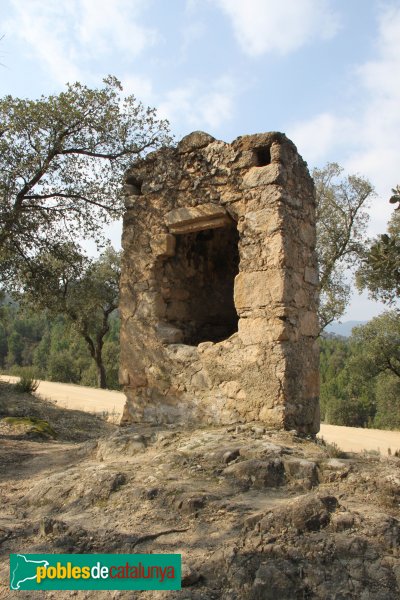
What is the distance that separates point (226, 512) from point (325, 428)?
13.6 m

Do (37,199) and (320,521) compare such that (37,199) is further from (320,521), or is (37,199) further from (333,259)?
(333,259)

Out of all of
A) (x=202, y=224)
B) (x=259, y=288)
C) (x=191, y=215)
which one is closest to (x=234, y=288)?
(x=259, y=288)

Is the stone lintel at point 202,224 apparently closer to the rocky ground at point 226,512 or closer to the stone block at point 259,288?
the stone block at point 259,288

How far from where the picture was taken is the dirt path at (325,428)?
42.2 feet

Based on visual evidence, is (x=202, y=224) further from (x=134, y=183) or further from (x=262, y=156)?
(x=134, y=183)

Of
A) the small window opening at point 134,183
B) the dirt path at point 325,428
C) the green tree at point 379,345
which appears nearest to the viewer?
the small window opening at point 134,183

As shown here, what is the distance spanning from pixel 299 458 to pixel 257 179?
2830 mm

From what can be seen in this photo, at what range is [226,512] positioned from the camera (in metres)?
3.34

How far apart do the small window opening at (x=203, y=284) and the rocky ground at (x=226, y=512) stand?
1678mm

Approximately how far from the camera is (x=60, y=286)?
1007 cm

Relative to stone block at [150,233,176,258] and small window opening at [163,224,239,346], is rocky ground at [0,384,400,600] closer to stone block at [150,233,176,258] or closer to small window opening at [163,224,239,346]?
small window opening at [163,224,239,346]

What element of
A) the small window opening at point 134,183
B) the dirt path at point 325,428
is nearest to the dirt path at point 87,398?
the dirt path at point 325,428

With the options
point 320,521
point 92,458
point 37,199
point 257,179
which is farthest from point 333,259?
point 320,521

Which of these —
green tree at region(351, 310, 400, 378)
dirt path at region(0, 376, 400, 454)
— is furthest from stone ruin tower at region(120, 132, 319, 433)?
green tree at region(351, 310, 400, 378)
